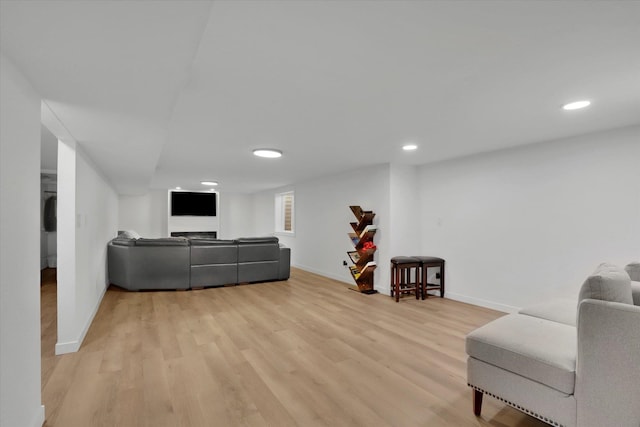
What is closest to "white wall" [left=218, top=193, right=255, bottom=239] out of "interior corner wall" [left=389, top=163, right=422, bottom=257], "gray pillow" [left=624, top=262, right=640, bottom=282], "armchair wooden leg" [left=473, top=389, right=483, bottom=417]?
"interior corner wall" [left=389, top=163, right=422, bottom=257]

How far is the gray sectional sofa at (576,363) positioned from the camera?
133 cm

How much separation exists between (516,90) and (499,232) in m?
2.39

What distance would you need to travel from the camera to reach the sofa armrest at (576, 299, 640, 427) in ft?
4.28

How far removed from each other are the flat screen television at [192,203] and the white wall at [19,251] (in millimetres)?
8286

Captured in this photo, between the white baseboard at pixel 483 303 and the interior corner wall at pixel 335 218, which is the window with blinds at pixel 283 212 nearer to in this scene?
the interior corner wall at pixel 335 218

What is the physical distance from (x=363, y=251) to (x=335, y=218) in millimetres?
1221

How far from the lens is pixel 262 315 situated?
371 cm

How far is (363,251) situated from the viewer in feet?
16.4

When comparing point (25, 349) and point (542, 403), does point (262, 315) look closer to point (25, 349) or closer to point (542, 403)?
point (25, 349)

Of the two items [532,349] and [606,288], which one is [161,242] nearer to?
[532,349]

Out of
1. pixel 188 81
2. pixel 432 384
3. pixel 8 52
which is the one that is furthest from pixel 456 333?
pixel 8 52

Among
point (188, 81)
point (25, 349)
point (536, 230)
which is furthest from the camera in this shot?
point (536, 230)

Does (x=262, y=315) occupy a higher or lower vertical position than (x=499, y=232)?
Result: lower

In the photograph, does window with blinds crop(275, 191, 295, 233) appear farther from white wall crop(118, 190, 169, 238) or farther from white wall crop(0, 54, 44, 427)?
white wall crop(0, 54, 44, 427)
